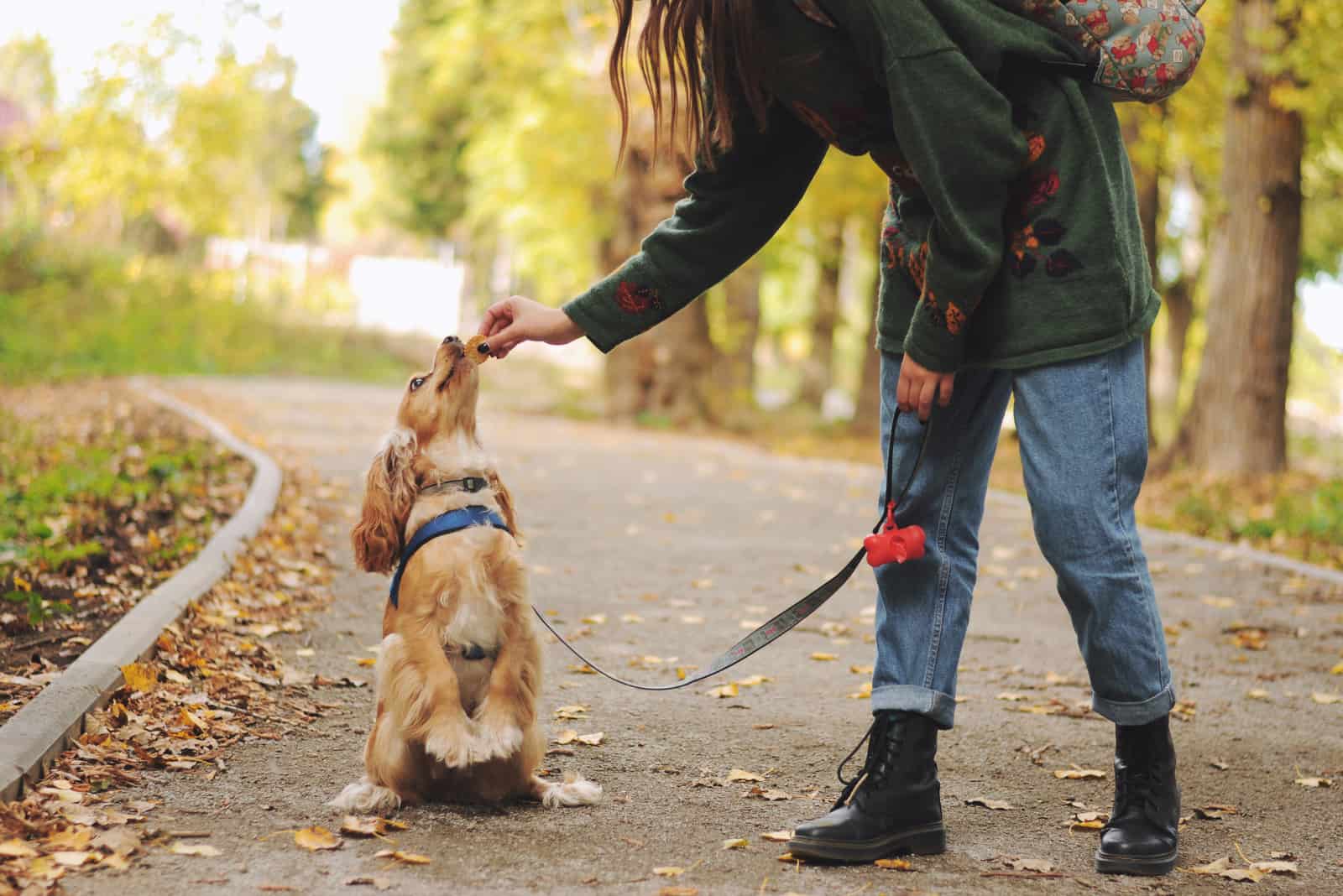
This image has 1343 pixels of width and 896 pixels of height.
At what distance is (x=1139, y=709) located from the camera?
3.26 m

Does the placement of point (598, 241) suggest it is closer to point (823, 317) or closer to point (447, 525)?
point (823, 317)

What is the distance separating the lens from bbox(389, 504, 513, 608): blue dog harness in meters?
3.59

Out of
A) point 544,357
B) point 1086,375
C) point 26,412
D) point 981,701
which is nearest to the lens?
point 1086,375

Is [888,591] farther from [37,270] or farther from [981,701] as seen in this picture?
[37,270]

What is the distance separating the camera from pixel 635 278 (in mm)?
3627

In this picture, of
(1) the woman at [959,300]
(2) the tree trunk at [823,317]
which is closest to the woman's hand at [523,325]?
(1) the woman at [959,300]

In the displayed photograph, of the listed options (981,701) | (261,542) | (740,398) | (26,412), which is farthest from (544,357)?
(981,701)

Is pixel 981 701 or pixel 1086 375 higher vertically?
pixel 1086 375

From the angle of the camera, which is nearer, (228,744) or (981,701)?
(228,744)

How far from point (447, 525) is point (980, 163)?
1.59 metres

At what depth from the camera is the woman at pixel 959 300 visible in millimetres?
2979

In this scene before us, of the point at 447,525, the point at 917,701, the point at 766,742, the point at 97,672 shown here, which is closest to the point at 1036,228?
the point at 917,701

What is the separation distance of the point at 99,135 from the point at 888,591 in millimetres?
20906

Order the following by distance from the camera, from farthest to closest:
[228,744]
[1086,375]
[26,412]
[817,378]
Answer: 1. [817,378]
2. [26,412]
3. [228,744]
4. [1086,375]
